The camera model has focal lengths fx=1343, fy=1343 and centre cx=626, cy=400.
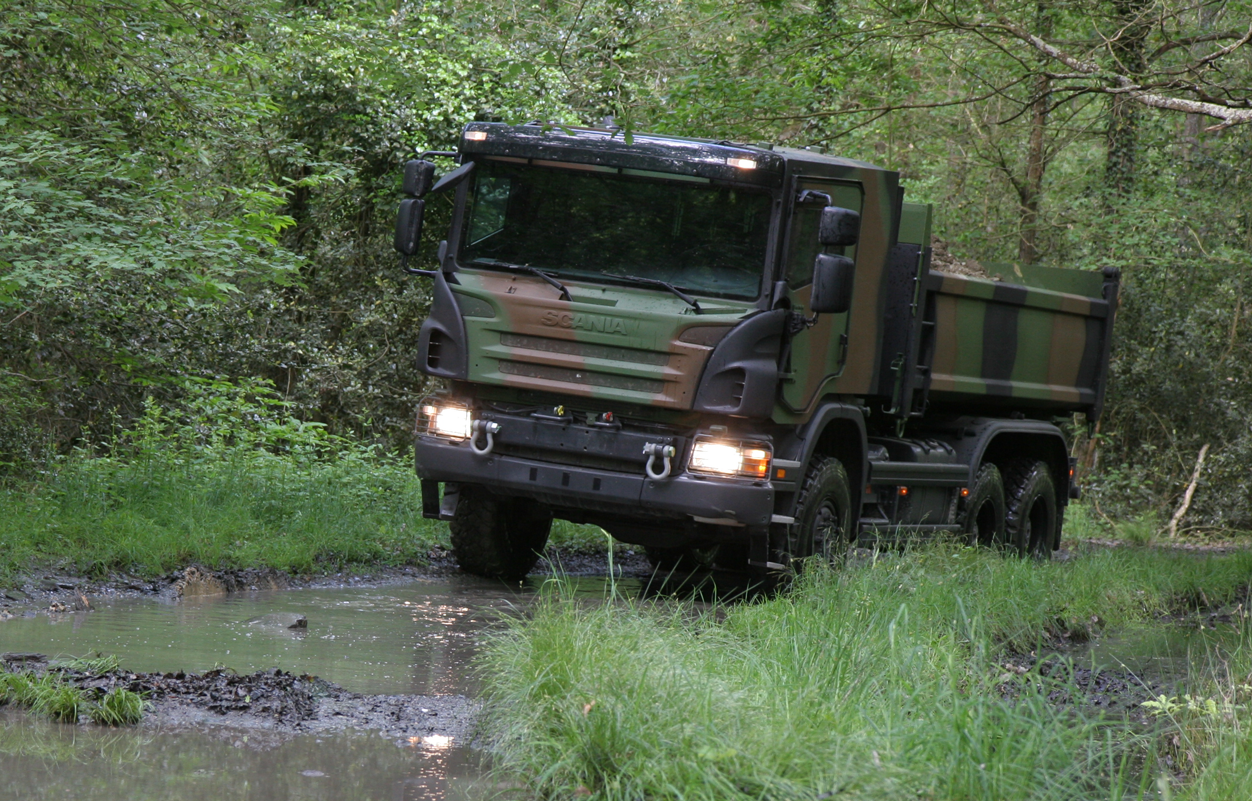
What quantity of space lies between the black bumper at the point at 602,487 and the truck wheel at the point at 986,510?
349 centimetres

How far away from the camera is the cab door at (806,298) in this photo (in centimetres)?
824

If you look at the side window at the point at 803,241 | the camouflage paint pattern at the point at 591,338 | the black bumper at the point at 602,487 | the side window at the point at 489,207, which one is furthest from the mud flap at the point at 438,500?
the side window at the point at 803,241

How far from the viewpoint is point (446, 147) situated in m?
17.6

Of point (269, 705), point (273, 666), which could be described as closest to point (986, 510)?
point (273, 666)

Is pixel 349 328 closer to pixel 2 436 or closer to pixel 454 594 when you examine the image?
pixel 2 436

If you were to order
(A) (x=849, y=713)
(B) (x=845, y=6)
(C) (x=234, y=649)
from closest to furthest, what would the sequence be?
1. (A) (x=849, y=713)
2. (C) (x=234, y=649)
3. (B) (x=845, y=6)

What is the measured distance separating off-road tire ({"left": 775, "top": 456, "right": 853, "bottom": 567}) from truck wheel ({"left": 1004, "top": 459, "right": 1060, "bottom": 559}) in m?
2.99

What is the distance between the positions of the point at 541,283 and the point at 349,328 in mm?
11155

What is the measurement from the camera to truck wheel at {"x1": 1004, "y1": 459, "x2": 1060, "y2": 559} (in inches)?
462

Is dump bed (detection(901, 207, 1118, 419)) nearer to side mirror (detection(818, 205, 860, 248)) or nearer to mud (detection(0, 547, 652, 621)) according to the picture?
side mirror (detection(818, 205, 860, 248))

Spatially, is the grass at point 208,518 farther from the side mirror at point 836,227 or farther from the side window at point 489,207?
the side mirror at point 836,227

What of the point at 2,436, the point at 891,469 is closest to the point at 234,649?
the point at 2,436

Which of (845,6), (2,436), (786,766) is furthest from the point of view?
(845,6)

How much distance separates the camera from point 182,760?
4457mm
